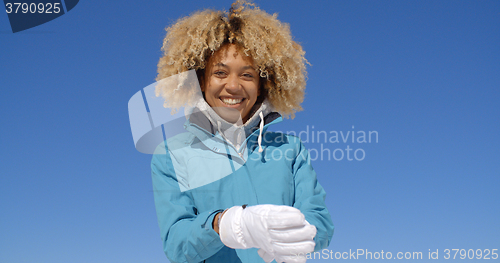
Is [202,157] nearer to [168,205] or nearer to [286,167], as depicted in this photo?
[168,205]

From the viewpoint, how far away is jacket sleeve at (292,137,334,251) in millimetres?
Answer: 2587

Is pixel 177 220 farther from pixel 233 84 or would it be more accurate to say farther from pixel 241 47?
pixel 241 47

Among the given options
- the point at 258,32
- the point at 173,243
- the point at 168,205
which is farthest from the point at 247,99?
the point at 173,243

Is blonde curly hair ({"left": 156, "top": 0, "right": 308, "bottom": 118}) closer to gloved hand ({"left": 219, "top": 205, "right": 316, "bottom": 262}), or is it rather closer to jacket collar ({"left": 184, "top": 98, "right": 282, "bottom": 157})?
jacket collar ({"left": 184, "top": 98, "right": 282, "bottom": 157})

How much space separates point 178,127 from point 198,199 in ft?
2.79

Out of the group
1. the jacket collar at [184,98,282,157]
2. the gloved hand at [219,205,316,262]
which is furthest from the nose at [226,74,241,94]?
the gloved hand at [219,205,316,262]

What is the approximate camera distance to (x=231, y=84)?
3.14 meters

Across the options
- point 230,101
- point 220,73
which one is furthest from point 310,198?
point 220,73

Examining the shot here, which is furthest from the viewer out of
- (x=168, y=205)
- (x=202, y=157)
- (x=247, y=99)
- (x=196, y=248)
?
(x=247, y=99)

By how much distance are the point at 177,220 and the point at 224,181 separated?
0.48 metres

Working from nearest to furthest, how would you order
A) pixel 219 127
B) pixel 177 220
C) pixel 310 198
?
pixel 177 220
pixel 310 198
pixel 219 127

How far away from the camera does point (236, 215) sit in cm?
220

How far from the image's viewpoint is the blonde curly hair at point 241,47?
335 cm

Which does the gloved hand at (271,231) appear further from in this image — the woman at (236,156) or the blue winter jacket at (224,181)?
the blue winter jacket at (224,181)
